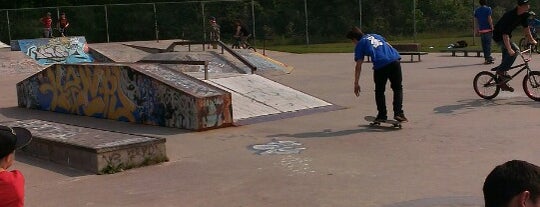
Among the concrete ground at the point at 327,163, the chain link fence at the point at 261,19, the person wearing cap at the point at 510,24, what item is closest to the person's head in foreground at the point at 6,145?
the concrete ground at the point at 327,163

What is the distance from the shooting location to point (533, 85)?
1143 centimetres

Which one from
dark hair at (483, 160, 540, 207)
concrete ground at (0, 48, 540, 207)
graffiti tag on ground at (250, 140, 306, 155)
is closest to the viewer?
dark hair at (483, 160, 540, 207)

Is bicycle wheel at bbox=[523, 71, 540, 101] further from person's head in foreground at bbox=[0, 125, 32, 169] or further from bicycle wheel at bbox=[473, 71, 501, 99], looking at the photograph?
person's head in foreground at bbox=[0, 125, 32, 169]

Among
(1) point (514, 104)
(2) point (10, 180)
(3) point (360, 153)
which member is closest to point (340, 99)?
(1) point (514, 104)

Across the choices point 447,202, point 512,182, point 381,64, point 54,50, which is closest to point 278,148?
point 381,64

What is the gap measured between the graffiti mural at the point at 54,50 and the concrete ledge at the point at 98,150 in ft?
58.9

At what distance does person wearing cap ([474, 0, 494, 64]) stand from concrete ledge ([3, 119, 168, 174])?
1320 centimetres

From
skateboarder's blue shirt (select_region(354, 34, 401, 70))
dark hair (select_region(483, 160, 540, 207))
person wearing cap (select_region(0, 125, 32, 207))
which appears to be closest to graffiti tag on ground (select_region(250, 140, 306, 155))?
skateboarder's blue shirt (select_region(354, 34, 401, 70))

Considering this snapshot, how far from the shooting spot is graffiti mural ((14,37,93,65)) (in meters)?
25.8

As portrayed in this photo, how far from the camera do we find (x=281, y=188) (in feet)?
20.9

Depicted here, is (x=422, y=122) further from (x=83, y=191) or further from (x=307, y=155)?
(x=83, y=191)

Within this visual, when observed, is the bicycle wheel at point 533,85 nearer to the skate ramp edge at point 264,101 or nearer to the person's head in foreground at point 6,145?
the skate ramp edge at point 264,101

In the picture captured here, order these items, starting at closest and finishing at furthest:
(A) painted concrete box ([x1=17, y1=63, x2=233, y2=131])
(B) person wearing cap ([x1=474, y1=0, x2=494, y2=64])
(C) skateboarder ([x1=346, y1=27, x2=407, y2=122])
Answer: (C) skateboarder ([x1=346, y1=27, x2=407, y2=122])
(A) painted concrete box ([x1=17, y1=63, x2=233, y2=131])
(B) person wearing cap ([x1=474, y1=0, x2=494, y2=64])

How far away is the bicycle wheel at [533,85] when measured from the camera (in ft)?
37.3
